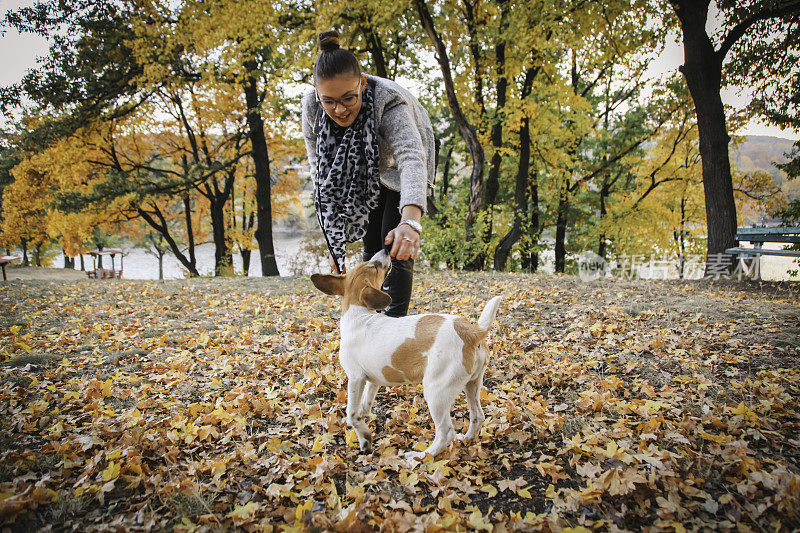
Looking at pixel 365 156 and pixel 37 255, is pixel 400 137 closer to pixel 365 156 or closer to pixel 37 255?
pixel 365 156

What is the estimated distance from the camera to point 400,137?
100 inches

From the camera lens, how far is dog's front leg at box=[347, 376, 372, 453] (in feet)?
7.48

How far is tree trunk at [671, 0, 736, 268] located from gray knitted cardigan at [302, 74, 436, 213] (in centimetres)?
847

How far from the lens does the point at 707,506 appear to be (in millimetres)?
1822

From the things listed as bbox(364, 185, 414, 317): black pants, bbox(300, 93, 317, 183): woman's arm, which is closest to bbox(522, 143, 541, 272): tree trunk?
bbox(364, 185, 414, 317): black pants

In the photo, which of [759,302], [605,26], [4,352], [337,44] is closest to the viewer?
[337,44]

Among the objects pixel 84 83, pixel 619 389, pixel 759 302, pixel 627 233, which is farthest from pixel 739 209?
pixel 84 83

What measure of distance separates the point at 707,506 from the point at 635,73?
794 inches

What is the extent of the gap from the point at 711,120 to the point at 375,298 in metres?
9.80

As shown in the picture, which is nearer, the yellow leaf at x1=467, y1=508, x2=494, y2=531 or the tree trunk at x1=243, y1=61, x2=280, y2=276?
the yellow leaf at x1=467, y1=508, x2=494, y2=531

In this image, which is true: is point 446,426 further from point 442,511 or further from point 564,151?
point 564,151

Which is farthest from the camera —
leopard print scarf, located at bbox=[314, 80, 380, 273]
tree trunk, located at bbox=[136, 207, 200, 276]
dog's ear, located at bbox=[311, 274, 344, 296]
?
tree trunk, located at bbox=[136, 207, 200, 276]

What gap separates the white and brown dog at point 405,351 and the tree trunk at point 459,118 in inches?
368

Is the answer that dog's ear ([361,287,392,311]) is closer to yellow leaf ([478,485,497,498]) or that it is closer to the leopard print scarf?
the leopard print scarf
